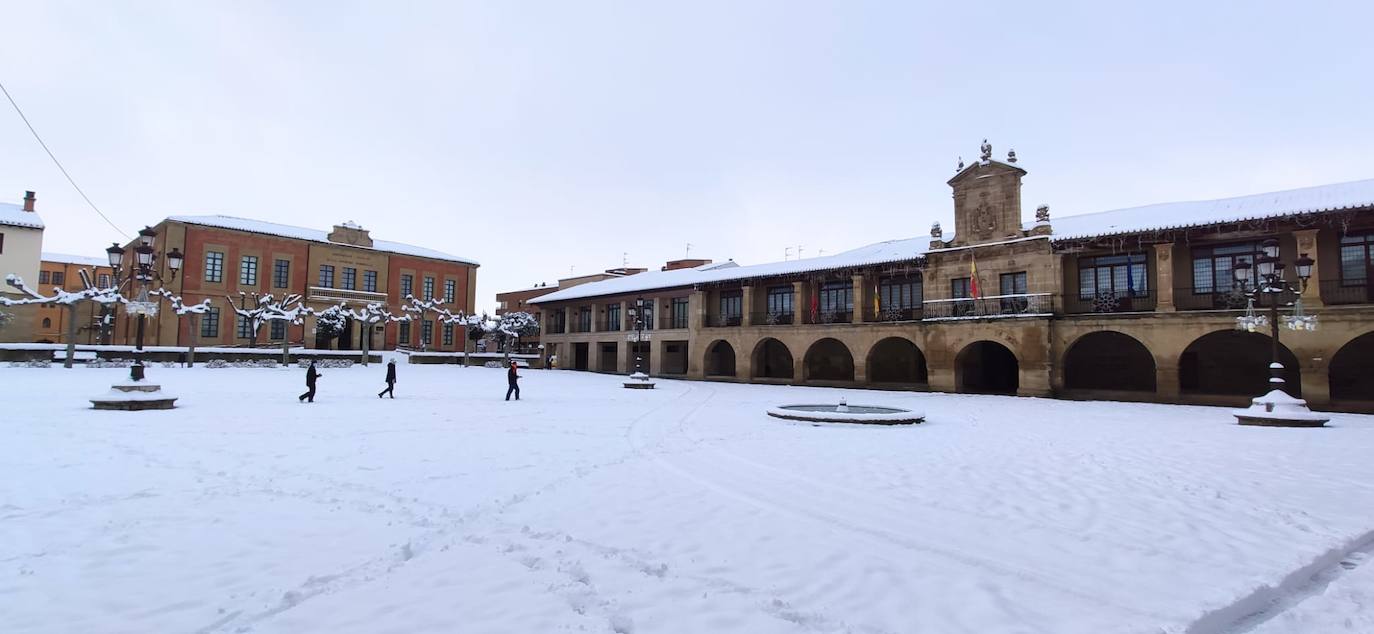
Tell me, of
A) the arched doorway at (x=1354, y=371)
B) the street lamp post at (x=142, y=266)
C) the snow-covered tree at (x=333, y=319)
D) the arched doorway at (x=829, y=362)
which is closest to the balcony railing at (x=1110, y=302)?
the arched doorway at (x=1354, y=371)

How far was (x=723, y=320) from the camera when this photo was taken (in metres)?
36.2

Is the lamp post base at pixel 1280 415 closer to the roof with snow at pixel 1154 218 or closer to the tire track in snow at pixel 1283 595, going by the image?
the roof with snow at pixel 1154 218

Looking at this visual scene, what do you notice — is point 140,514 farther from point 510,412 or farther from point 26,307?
point 26,307

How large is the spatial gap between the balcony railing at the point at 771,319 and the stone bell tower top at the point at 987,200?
30.4ft

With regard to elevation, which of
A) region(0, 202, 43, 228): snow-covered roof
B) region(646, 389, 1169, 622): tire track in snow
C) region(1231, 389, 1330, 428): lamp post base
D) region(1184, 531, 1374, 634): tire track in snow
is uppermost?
region(0, 202, 43, 228): snow-covered roof

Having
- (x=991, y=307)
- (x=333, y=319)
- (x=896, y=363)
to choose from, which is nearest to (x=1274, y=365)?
(x=991, y=307)

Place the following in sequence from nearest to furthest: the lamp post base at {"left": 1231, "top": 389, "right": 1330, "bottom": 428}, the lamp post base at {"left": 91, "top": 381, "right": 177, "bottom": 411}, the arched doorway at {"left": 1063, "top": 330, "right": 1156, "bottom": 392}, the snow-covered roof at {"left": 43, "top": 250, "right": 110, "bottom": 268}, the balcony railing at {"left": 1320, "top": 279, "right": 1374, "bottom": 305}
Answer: the lamp post base at {"left": 91, "top": 381, "right": 177, "bottom": 411} → the lamp post base at {"left": 1231, "top": 389, "right": 1330, "bottom": 428} → the balcony railing at {"left": 1320, "top": 279, "right": 1374, "bottom": 305} → the arched doorway at {"left": 1063, "top": 330, "right": 1156, "bottom": 392} → the snow-covered roof at {"left": 43, "top": 250, "right": 110, "bottom": 268}

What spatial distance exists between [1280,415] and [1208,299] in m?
9.15

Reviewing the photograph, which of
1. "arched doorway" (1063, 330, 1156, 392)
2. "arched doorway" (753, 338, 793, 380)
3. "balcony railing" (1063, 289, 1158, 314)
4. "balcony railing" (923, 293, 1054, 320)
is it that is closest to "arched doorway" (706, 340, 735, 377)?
"arched doorway" (753, 338, 793, 380)

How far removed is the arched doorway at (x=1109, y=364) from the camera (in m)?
24.5

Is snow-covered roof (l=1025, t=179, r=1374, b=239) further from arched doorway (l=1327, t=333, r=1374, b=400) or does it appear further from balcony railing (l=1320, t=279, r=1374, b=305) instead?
arched doorway (l=1327, t=333, r=1374, b=400)

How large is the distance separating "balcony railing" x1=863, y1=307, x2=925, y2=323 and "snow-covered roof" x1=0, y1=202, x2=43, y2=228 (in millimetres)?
51291

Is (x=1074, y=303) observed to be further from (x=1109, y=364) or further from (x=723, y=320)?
(x=723, y=320)

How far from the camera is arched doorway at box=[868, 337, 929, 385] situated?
99.7 ft
